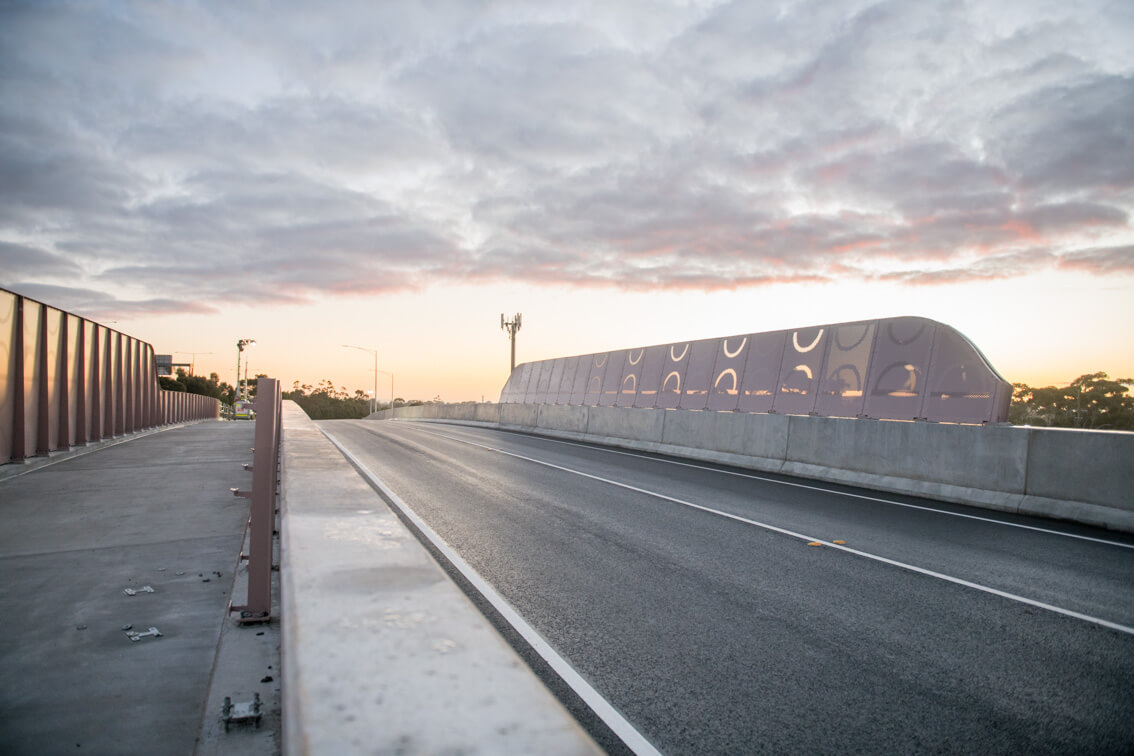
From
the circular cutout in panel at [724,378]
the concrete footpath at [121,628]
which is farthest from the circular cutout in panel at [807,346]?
the concrete footpath at [121,628]

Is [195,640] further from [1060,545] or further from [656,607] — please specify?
[1060,545]

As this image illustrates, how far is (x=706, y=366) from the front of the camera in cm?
2419

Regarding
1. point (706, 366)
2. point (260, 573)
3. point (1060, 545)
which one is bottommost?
point (1060, 545)

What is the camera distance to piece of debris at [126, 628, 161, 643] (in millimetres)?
4652

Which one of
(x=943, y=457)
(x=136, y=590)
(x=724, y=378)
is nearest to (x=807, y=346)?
(x=724, y=378)

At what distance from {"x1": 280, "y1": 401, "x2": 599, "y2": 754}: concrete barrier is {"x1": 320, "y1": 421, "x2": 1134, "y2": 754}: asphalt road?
1576 mm

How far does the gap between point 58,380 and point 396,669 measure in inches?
638

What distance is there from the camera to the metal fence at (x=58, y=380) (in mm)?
12102

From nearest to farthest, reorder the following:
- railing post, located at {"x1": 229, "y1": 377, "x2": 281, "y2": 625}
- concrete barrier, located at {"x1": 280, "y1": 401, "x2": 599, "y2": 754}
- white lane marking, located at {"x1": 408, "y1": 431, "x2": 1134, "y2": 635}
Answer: concrete barrier, located at {"x1": 280, "y1": 401, "x2": 599, "y2": 754}, railing post, located at {"x1": 229, "y1": 377, "x2": 281, "y2": 625}, white lane marking, located at {"x1": 408, "y1": 431, "x2": 1134, "y2": 635}

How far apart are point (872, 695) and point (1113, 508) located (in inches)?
298

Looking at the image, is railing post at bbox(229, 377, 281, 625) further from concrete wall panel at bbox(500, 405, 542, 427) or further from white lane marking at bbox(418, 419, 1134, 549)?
concrete wall panel at bbox(500, 405, 542, 427)

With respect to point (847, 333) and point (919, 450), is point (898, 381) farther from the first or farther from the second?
point (919, 450)

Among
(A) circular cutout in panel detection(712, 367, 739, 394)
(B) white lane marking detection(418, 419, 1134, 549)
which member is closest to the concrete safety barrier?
(B) white lane marking detection(418, 419, 1134, 549)

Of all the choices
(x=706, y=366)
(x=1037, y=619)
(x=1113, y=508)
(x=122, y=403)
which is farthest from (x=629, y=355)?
(x=1037, y=619)
